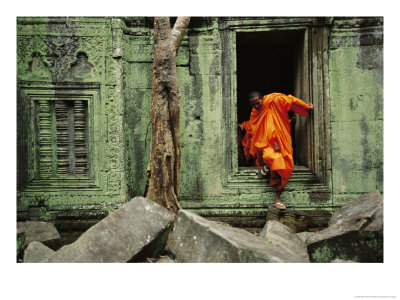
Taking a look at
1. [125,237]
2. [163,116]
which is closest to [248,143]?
[163,116]

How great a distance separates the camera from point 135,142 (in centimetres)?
431

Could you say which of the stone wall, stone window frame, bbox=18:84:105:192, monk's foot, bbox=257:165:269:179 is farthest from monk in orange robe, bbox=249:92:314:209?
stone window frame, bbox=18:84:105:192

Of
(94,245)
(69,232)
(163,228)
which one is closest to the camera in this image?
(94,245)

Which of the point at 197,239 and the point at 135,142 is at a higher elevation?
the point at 135,142

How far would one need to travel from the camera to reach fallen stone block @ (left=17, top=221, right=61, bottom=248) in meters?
3.46

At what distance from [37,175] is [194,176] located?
2184 mm

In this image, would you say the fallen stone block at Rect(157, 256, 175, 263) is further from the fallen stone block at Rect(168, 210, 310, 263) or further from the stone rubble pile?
the fallen stone block at Rect(168, 210, 310, 263)

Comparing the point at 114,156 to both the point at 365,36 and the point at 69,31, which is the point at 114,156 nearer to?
the point at 69,31

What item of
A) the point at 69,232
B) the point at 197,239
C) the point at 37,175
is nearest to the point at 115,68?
the point at 37,175

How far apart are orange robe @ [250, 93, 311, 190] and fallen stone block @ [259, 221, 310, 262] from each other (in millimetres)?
787

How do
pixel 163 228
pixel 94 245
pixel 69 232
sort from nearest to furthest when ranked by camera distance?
pixel 94 245
pixel 163 228
pixel 69 232

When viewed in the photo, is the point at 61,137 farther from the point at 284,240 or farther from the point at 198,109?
the point at 284,240

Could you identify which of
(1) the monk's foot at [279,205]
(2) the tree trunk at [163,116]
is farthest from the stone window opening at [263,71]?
(2) the tree trunk at [163,116]

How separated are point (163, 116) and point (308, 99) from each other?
2.12 metres
